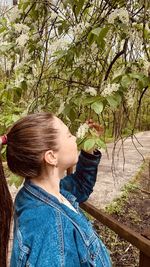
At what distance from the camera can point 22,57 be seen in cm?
179

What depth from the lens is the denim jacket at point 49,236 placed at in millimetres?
1103

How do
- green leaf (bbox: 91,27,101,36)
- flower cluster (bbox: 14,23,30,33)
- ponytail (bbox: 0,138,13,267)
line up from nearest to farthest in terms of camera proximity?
ponytail (bbox: 0,138,13,267)
green leaf (bbox: 91,27,101,36)
flower cluster (bbox: 14,23,30,33)

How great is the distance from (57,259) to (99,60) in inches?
36.7

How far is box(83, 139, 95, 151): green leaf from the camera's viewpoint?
4.21ft

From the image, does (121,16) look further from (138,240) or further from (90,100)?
(138,240)

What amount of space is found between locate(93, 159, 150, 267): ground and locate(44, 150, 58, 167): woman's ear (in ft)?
4.64

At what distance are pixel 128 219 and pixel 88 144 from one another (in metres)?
2.60

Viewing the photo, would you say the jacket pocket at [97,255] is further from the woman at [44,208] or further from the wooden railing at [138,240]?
the wooden railing at [138,240]

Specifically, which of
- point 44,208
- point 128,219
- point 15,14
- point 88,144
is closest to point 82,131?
point 88,144

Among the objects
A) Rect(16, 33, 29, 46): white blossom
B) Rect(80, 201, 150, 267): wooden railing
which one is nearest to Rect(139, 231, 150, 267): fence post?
Rect(80, 201, 150, 267): wooden railing

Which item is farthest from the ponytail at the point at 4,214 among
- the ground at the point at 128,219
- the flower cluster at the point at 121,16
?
the ground at the point at 128,219

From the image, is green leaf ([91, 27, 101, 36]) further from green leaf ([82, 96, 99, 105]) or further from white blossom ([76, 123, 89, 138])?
white blossom ([76, 123, 89, 138])

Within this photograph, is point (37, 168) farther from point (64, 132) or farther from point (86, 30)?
point (86, 30)

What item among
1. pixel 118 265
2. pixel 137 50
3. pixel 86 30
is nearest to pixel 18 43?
pixel 86 30
